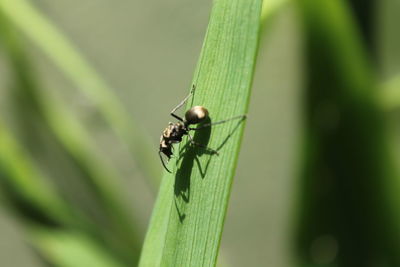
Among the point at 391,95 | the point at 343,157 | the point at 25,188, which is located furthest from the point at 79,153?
the point at 391,95

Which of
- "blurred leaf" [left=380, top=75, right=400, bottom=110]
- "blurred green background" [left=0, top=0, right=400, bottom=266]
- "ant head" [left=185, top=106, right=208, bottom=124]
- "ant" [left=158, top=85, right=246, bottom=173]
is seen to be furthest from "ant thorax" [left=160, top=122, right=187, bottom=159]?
"blurred green background" [left=0, top=0, right=400, bottom=266]

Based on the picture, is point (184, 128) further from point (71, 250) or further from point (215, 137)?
point (71, 250)

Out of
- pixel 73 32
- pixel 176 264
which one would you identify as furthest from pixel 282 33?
pixel 176 264

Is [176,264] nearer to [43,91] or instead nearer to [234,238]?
[43,91]

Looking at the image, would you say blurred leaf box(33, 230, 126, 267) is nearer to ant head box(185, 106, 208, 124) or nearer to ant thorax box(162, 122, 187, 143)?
ant thorax box(162, 122, 187, 143)

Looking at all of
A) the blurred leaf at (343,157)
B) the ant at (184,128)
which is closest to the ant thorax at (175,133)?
the ant at (184,128)
